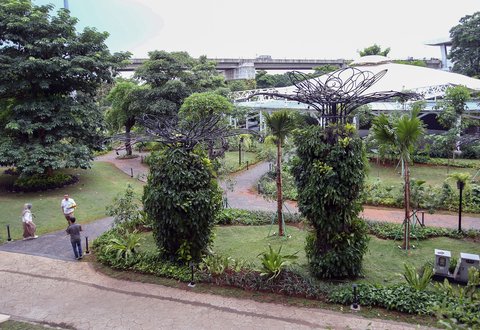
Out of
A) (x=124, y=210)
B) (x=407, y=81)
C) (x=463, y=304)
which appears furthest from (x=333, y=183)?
(x=407, y=81)

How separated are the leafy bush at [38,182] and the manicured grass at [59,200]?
0.35 meters

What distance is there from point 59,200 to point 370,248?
13.5 m

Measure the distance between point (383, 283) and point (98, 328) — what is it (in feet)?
20.6

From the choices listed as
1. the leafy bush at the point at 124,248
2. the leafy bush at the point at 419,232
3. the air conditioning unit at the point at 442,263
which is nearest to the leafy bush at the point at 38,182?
the leafy bush at the point at 124,248

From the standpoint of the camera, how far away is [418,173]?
70.9 ft

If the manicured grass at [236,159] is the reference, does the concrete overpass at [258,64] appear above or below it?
above

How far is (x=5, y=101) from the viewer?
1948 cm

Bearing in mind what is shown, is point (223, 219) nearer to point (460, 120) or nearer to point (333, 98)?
point (333, 98)

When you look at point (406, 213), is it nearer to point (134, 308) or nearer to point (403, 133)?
point (403, 133)

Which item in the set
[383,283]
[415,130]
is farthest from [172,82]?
[383,283]

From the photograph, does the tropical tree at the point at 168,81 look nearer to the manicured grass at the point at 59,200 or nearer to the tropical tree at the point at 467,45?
the manicured grass at the point at 59,200

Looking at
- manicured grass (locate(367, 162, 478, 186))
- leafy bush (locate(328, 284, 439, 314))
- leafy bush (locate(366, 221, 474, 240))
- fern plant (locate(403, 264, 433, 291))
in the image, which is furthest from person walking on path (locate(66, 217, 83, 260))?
manicured grass (locate(367, 162, 478, 186))

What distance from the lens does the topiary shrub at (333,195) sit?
29.5 ft

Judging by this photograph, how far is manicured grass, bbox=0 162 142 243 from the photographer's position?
14.9 meters
